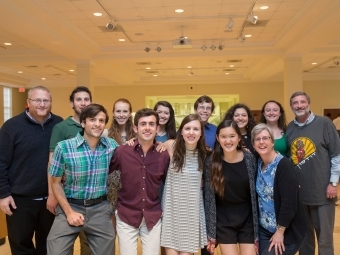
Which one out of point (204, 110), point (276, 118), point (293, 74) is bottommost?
point (276, 118)

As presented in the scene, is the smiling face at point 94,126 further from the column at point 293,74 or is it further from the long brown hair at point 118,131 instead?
the column at point 293,74

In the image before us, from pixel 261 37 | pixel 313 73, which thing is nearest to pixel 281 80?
pixel 313 73

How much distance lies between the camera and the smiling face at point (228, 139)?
9.63ft

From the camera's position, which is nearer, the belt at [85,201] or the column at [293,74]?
the belt at [85,201]

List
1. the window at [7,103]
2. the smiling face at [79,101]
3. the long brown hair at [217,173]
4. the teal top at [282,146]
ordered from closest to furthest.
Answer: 1. the long brown hair at [217,173]
2. the smiling face at [79,101]
3. the teal top at [282,146]
4. the window at [7,103]

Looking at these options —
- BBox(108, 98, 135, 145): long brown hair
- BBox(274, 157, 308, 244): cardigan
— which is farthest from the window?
BBox(274, 157, 308, 244): cardigan

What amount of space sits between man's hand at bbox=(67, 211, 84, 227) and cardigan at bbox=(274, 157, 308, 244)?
5.13ft

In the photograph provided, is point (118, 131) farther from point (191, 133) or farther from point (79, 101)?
point (191, 133)

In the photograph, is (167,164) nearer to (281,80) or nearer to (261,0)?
(261,0)

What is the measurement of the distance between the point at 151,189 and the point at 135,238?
43 centimetres

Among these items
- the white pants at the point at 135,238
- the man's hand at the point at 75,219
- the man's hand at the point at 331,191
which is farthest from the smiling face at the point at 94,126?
the man's hand at the point at 331,191

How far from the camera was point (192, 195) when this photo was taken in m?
2.89

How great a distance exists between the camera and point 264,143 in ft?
9.52

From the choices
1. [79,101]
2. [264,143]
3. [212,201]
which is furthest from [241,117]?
[79,101]
